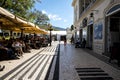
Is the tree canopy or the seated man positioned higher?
the tree canopy

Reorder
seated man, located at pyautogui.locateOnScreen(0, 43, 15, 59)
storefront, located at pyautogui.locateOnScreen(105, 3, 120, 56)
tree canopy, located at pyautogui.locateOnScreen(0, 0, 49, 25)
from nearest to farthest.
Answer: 1. seated man, located at pyautogui.locateOnScreen(0, 43, 15, 59)
2. storefront, located at pyautogui.locateOnScreen(105, 3, 120, 56)
3. tree canopy, located at pyautogui.locateOnScreen(0, 0, 49, 25)

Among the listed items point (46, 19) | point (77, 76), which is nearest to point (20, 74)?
point (77, 76)

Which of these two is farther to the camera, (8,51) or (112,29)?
(112,29)

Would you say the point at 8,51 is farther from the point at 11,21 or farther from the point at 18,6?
the point at 18,6

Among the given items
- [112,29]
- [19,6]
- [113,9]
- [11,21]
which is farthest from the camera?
[19,6]

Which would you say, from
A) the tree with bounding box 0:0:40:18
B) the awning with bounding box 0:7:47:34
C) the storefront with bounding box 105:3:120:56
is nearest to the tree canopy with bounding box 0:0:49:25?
the tree with bounding box 0:0:40:18

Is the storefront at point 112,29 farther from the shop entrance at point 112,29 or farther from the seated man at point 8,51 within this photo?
the seated man at point 8,51

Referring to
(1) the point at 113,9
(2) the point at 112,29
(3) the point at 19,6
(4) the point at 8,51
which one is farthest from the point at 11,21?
(3) the point at 19,6

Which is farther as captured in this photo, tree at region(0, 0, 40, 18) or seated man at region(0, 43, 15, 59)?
tree at region(0, 0, 40, 18)

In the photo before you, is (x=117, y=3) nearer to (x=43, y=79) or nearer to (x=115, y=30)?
(x=115, y=30)

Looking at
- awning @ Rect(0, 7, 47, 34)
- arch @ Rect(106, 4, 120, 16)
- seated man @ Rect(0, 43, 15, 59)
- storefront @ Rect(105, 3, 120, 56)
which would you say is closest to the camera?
awning @ Rect(0, 7, 47, 34)

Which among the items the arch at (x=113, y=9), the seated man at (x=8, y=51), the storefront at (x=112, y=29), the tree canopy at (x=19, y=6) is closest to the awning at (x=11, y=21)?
the seated man at (x=8, y=51)

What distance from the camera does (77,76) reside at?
27.6 ft

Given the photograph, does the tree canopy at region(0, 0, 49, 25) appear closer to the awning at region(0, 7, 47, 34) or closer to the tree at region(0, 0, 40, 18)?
the tree at region(0, 0, 40, 18)
